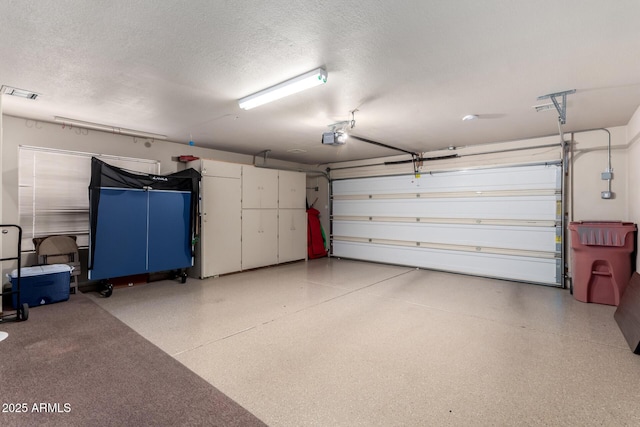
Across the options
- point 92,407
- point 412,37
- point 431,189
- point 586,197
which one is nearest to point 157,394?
point 92,407

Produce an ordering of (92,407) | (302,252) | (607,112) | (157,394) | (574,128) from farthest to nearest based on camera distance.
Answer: (302,252) < (574,128) < (607,112) < (157,394) < (92,407)

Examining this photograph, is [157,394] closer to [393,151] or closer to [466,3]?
[466,3]

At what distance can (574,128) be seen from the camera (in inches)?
177

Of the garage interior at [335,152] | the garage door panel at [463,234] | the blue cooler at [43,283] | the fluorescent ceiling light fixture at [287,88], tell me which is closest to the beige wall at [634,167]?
the garage interior at [335,152]

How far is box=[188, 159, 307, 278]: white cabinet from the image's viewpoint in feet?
17.9

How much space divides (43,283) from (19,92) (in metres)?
2.32

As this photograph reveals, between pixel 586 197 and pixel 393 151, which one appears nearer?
pixel 586 197

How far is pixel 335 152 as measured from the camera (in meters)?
6.53

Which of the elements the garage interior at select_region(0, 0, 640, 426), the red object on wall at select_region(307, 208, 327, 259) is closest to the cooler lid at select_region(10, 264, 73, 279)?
the garage interior at select_region(0, 0, 640, 426)

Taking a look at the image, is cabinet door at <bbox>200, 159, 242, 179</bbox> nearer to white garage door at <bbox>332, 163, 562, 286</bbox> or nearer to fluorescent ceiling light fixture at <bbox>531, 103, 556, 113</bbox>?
white garage door at <bbox>332, 163, 562, 286</bbox>

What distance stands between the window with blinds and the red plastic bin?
23.3ft

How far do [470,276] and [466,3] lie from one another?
197 inches

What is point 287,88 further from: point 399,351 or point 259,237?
point 259,237

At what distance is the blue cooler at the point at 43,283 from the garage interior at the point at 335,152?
10.1 inches
